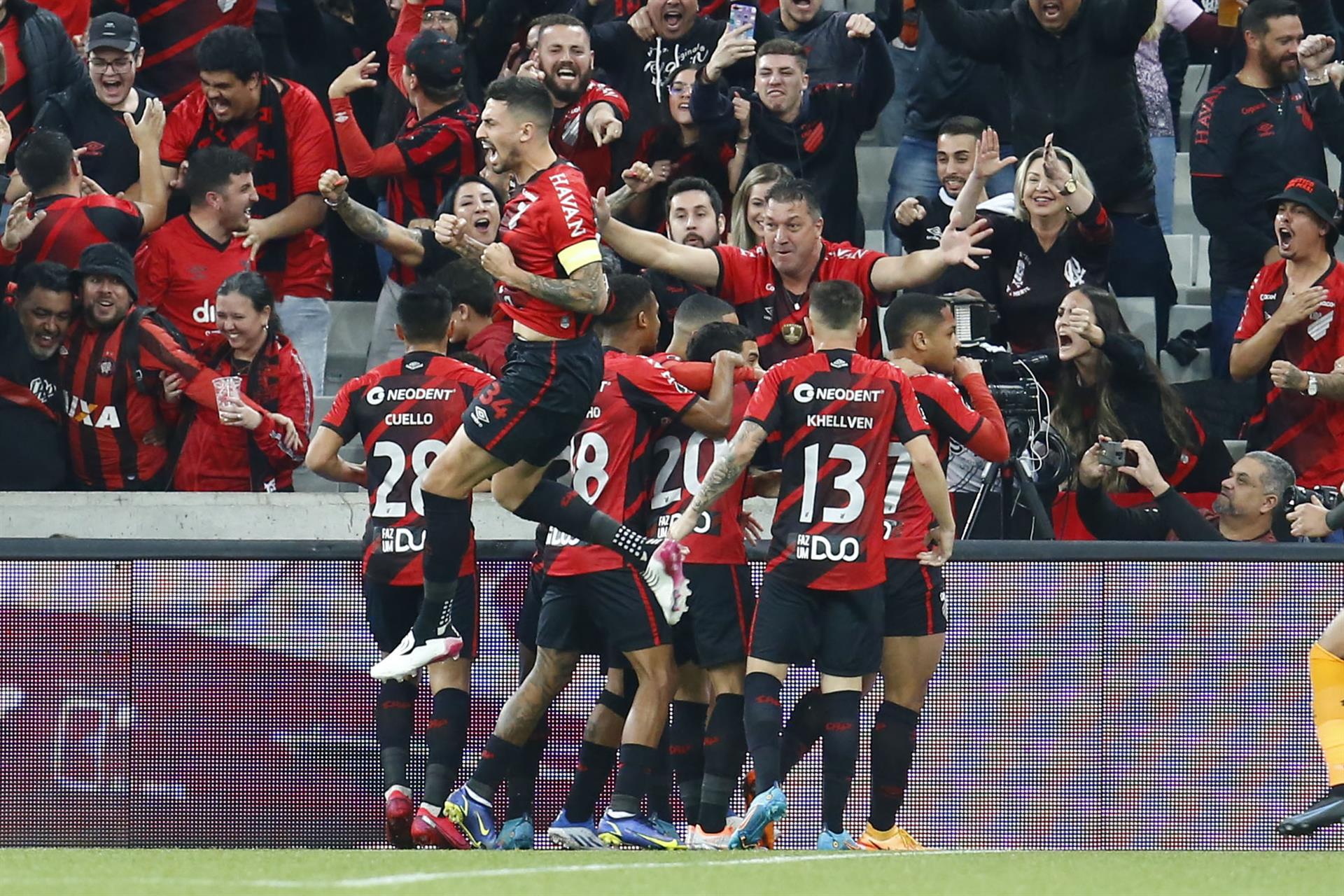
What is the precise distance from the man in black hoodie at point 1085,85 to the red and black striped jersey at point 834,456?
3744 mm

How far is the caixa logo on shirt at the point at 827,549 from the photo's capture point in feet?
26.4

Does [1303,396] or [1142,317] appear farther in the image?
[1142,317]

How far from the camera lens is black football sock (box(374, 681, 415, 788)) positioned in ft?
28.4

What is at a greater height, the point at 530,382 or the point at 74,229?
the point at 530,382

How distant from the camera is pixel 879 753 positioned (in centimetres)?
847

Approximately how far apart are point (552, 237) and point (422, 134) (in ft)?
11.2

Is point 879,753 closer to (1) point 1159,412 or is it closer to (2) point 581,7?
(1) point 1159,412

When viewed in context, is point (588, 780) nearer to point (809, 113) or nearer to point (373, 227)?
point (373, 227)

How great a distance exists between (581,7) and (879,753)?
5214 mm

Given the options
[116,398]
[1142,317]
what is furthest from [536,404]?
[1142,317]

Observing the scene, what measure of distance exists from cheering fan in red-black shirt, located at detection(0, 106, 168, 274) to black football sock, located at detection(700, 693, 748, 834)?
12.5ft

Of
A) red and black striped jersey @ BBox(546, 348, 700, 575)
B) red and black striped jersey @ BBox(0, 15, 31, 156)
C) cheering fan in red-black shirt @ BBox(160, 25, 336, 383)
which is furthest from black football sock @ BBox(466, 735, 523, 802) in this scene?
red and black striped jersey @ BBox(0, 15, 31, 156)

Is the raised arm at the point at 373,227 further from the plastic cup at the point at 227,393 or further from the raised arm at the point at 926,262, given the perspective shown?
the raised arm at the point at 926,262

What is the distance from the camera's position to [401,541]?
8586 millimetres
